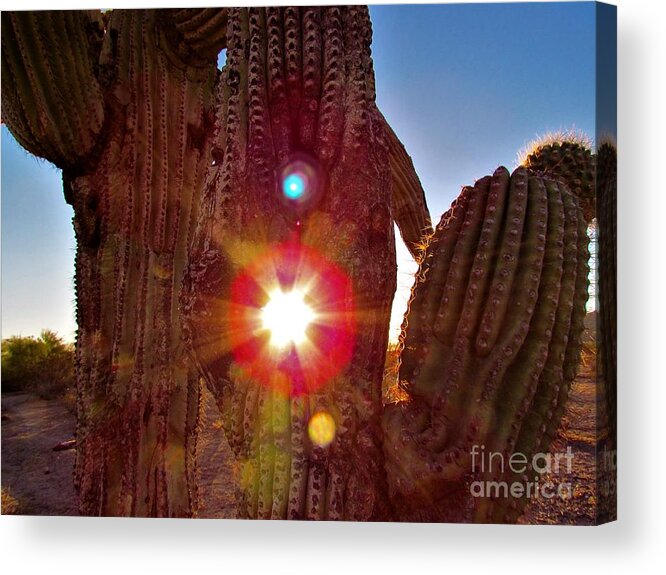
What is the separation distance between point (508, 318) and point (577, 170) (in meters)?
0.95

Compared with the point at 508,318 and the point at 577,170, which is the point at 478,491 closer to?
the point at 508,318

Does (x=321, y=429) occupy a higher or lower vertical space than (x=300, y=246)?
lower

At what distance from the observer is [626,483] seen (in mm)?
3260

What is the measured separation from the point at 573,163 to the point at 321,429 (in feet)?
5.40

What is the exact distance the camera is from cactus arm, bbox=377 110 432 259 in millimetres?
3793

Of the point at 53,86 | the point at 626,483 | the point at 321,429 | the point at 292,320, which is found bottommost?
the point at 626,483

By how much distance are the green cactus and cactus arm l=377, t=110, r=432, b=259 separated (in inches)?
25.9

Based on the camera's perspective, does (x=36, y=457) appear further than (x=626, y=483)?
Yes

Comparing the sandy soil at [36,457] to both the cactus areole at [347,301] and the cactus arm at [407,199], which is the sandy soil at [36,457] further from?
the cactus arm at [407,199]

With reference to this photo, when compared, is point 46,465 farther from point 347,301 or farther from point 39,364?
point 347,301

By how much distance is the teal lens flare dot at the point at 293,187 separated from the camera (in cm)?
307

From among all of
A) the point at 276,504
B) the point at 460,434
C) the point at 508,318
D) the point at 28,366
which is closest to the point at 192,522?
the point at 276,504

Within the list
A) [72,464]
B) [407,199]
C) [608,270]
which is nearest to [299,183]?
[407,199]

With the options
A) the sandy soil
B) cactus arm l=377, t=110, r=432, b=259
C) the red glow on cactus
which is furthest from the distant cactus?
the sandy soil
